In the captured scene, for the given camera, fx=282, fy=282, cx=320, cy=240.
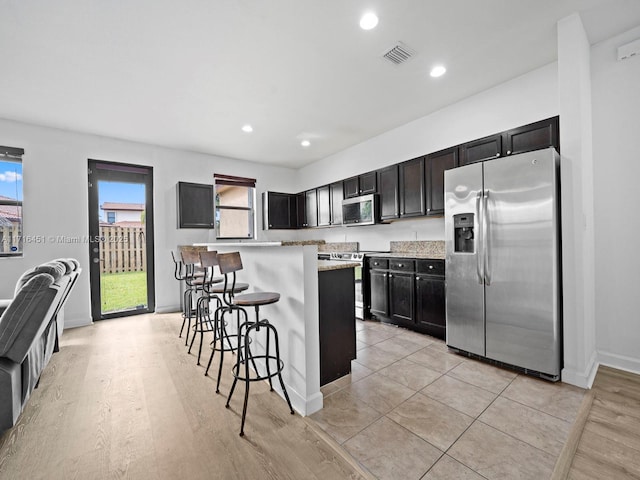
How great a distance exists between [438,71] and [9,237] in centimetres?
577

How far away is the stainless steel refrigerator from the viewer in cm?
231

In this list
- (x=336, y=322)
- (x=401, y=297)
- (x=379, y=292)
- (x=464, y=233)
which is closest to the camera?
(x=336, y=322)

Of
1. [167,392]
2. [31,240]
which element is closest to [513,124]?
[167,392]

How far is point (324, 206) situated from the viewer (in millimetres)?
5496

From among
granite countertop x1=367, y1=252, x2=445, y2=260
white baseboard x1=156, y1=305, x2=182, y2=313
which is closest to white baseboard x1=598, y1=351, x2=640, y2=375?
granite countertop x1=367, y1=252, x2=445, y2=260

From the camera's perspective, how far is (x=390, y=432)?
1.77m

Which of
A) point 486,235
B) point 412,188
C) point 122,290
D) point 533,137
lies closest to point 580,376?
point 486,235

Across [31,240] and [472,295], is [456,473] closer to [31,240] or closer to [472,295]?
[472,295]

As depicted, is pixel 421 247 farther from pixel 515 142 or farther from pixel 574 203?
pixel 574 203

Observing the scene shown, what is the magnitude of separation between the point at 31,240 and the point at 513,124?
6332 mm

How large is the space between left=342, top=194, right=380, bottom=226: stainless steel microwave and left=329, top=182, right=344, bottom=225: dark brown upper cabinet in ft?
0.50

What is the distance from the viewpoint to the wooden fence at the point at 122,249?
4500 millimetres

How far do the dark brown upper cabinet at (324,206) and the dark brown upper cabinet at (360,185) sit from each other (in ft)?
1.71

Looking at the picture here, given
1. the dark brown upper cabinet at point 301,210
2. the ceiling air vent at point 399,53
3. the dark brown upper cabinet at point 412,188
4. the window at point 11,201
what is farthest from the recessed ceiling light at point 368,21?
the window at point 11,201
